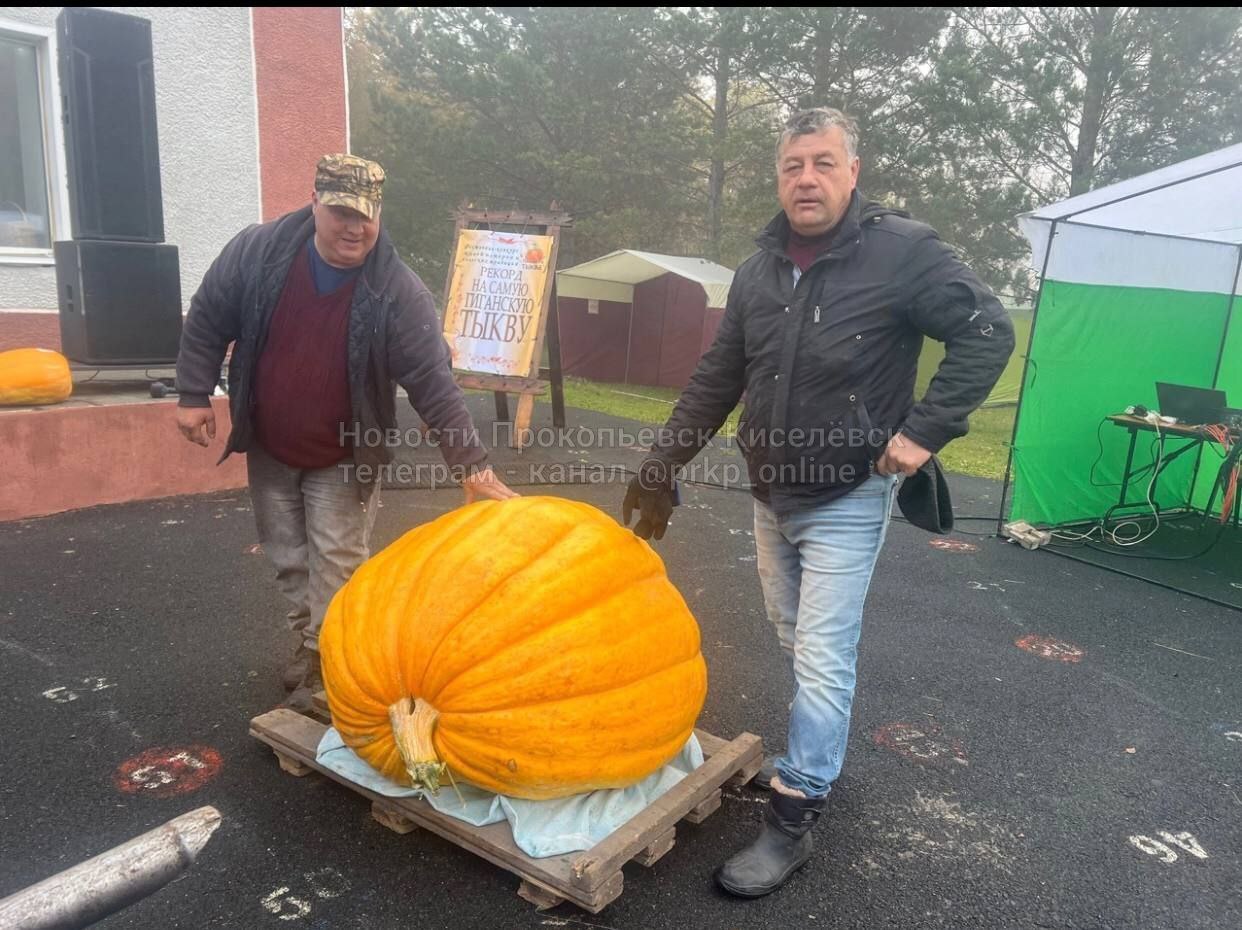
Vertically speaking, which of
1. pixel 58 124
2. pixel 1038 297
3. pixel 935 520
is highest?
pixel 58 124

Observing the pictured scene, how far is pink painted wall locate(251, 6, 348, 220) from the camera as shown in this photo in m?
7.84

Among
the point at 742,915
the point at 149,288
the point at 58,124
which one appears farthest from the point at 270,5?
the point at 742,915

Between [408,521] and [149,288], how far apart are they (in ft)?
8.42

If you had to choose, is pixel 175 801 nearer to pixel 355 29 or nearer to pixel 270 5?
pixel 270 5

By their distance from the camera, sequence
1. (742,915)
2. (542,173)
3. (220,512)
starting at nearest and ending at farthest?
(742,915), (220,512), (542,173)

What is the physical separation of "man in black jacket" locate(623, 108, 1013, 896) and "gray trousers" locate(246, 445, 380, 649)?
157cm

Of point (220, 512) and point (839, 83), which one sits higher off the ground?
point (839, 83)

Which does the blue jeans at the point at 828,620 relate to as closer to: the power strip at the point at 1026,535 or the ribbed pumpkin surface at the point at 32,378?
→ the power strip at the point at 1026,535

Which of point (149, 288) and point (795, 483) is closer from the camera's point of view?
point (795, 483)

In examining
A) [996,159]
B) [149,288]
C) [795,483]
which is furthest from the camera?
[996,159]

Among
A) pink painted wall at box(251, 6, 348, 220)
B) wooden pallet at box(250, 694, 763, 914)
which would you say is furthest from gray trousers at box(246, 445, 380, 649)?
pink painted wall at box(251, 6, 348, 220)

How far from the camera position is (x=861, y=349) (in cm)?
242

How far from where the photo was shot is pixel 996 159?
1720 centimetres

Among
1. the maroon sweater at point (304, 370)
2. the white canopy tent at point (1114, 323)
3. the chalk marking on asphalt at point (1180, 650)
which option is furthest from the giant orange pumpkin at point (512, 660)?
the white canopy tent at point (1114, 323)
